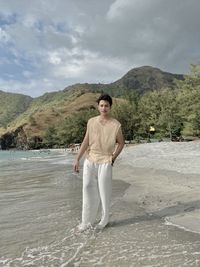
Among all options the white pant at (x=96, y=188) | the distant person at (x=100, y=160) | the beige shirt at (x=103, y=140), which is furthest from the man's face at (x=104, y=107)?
the white pant at (x=96, y=188)

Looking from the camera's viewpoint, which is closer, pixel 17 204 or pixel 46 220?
pixel 46 220

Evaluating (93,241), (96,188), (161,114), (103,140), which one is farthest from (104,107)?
(161,114)

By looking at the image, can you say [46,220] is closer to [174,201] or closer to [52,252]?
[52,252]

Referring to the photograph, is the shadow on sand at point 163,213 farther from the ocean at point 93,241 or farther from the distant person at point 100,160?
the distant person at point 100,160

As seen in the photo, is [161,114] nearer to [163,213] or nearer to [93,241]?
[163,213]

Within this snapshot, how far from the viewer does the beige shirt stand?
7809 mm

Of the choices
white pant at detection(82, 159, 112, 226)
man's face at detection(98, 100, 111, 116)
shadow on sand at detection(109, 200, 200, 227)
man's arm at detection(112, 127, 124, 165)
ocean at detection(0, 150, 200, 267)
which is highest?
man's face at detection(98, 100, 111, 116)

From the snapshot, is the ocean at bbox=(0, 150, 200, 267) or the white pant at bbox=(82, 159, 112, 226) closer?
the ocean at bbox=(0, 150, 200, 267)

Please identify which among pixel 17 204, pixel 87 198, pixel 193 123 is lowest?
pixel 17 204

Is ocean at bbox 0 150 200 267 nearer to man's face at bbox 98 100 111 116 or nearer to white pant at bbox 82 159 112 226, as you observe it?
white pant at bbox 82 159 112 226

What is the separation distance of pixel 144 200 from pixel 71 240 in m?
4.44

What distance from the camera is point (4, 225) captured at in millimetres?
8852

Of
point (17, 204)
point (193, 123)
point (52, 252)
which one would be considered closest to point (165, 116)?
point (193, 123)

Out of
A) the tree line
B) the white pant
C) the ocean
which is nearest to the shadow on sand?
the ocean
